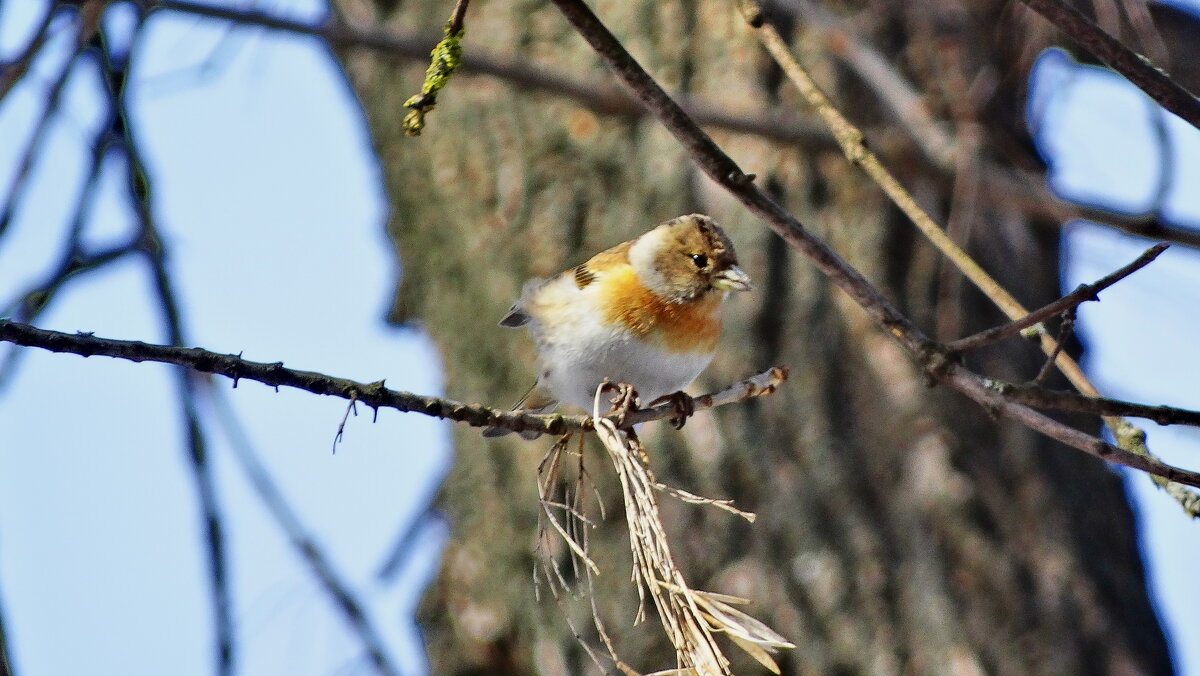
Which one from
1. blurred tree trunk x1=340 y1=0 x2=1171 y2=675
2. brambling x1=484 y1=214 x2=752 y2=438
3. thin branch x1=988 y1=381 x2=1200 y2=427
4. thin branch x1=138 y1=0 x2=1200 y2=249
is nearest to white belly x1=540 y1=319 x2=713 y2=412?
brambling x1=484 y1=214 x2=752 y2=438

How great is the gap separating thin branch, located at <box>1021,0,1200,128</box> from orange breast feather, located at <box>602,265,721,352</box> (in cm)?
123

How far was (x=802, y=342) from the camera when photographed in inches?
123

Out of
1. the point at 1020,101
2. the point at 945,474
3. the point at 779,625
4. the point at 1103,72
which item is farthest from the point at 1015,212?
the point at 779,625

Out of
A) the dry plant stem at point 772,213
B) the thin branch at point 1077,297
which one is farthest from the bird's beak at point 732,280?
the thin branch at point 1077,297

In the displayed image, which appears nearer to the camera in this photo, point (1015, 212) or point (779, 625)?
point (779, 625)

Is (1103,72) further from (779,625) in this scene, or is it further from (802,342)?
(779,625)

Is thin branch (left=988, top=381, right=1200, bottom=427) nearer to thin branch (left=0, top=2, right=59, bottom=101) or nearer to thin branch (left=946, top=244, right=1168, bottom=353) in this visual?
thin branch (left=946, top=244, right=1168, bottom=353)

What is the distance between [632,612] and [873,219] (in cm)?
130

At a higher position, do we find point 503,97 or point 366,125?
point 366,125

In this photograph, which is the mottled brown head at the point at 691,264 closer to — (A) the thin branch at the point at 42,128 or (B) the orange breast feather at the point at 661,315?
(B) the orange breast feather at the point at 661,315

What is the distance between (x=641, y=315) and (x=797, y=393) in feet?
2.91

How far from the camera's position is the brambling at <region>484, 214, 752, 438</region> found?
2342 mm

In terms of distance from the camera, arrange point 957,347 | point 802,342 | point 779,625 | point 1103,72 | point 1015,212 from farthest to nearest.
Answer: point 1103,72
point 1015,212
point 802,342
point 779,625
point 957,347

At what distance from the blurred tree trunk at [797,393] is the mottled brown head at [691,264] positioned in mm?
672
